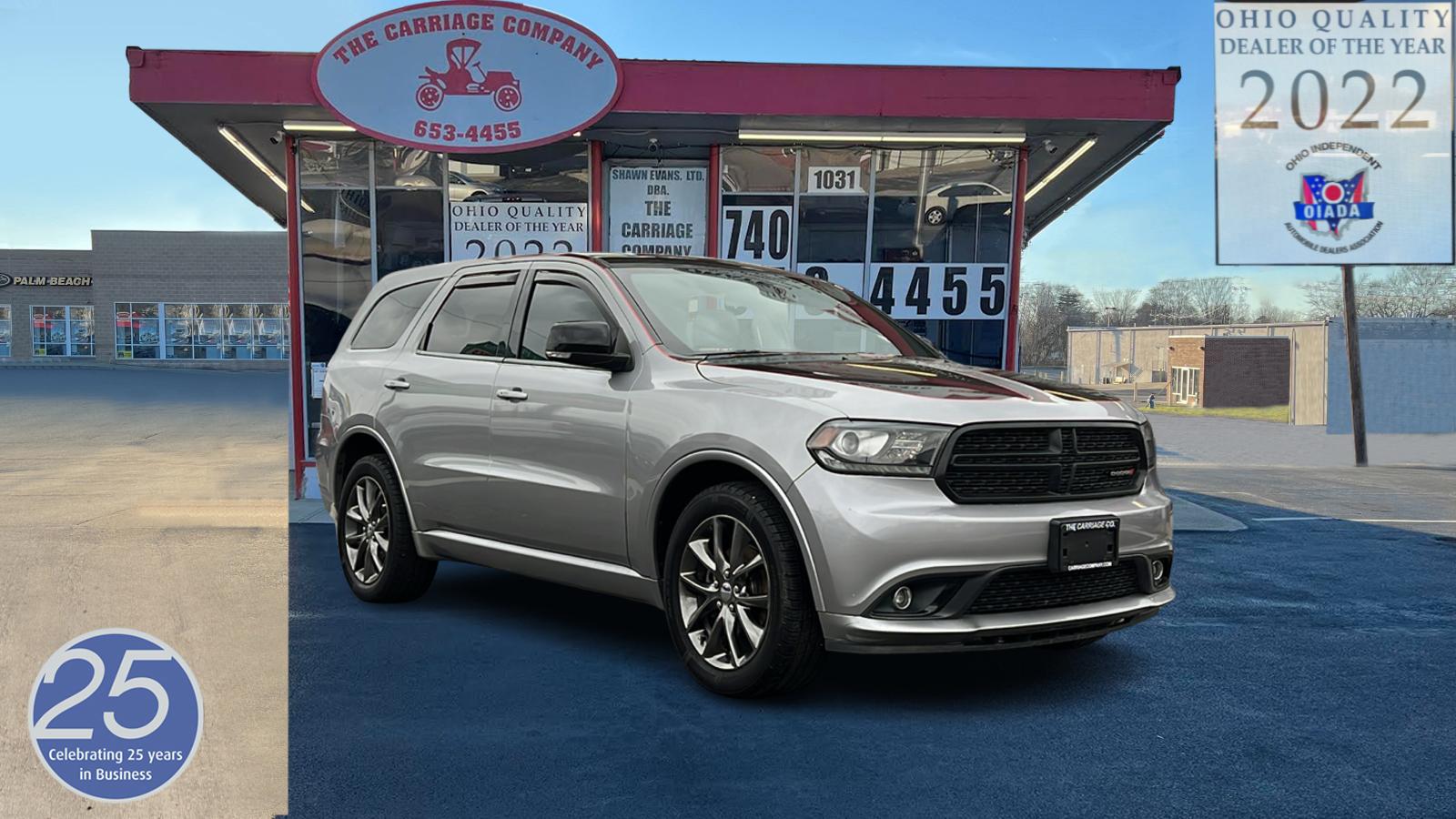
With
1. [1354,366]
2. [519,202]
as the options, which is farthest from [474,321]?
[1354,366]

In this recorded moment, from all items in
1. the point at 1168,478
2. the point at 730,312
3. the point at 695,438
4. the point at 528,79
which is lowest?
the point at 1168,478

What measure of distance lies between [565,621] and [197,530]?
15.6ft

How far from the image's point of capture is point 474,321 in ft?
21.2

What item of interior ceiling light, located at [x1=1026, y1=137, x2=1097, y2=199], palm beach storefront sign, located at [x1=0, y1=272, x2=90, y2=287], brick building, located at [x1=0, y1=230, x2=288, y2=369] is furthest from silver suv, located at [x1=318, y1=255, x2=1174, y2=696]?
palm beach storefront sign, located at [x1=0, y1=272, x2=90, y2=287]

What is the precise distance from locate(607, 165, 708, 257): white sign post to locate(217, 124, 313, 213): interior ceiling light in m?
3.17

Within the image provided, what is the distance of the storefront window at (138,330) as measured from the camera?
5878 cm

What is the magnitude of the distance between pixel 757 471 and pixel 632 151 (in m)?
8.29

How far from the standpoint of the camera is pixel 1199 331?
6266 cm

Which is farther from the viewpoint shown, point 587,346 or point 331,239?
point 331,239

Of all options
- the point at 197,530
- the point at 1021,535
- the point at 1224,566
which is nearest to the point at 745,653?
the point at 1021,535

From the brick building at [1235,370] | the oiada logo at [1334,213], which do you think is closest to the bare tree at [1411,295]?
the brick building at [1235,370]

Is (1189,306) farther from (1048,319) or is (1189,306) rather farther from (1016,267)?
(1016,267)

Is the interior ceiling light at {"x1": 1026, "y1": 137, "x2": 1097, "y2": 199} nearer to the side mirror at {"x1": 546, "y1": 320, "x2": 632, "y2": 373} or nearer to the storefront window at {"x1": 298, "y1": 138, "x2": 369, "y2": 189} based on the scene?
the storefront window at {"x1": 298, "y1": 138, "x2": 369, "y2": 189}

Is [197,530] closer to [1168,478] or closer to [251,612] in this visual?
[251,612]
